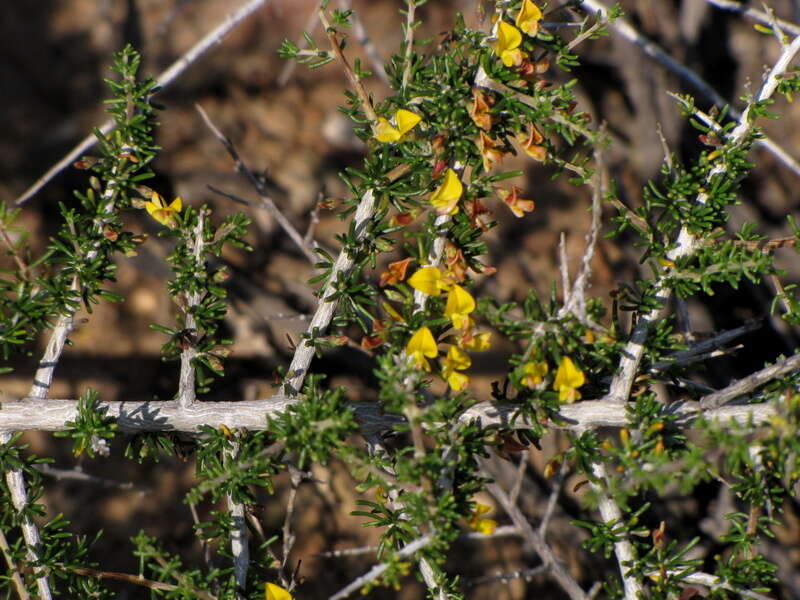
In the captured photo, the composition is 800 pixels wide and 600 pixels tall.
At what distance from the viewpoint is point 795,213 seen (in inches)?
170

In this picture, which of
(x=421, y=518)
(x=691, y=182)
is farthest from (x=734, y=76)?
(x=421, y=518)

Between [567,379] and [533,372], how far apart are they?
0.07 m

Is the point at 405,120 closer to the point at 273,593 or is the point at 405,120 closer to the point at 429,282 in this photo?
the point at 429,282

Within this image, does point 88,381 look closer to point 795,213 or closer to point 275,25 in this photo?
point 275,25

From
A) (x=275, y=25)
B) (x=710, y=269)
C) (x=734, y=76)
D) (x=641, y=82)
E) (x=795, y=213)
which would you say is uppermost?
(x=275, y=25)

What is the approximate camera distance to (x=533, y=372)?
1465 mm

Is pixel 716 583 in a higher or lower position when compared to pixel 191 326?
lower

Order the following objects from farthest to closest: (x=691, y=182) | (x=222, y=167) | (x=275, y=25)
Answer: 1. (x=275, y=25)
2. (x=222, y=167)
3. (x=691, y=182)

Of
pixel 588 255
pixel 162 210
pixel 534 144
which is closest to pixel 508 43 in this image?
pixel 534 144

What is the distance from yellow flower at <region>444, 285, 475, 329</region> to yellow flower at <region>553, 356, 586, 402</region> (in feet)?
0.73

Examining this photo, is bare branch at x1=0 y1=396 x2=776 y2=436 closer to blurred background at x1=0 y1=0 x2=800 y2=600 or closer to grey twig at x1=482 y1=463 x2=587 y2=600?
grey twig at x1=482 y1=463 x2=587 y2=600

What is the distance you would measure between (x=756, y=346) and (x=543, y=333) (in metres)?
2.93

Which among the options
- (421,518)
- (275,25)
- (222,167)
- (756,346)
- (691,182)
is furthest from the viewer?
(275,25)

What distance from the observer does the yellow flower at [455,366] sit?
1.54 meters
